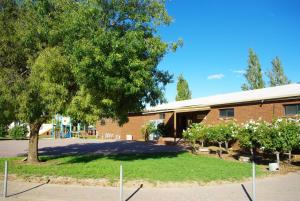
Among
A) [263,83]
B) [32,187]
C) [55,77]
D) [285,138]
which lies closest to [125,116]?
[55,77]

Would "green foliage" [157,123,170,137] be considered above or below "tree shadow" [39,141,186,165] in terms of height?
above

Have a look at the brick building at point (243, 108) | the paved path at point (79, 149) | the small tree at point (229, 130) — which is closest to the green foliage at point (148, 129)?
the brick building at point (243, 108)

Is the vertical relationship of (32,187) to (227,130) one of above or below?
below

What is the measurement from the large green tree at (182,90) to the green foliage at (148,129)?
22.4 m

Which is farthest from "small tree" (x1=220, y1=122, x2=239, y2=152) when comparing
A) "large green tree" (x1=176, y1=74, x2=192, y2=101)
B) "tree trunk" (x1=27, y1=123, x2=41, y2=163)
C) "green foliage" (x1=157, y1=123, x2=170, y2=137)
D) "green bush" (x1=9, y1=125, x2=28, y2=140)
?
"large green tree" (x1=176, y1=74, x2=192, y2=101)

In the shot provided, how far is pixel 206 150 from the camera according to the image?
2228 cm

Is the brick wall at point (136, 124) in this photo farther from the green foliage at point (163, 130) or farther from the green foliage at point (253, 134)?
the green foliage at point (253, 134)

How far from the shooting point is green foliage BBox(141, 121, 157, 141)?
3553 centimetres

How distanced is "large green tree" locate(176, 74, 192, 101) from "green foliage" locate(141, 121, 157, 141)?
73.5 feet

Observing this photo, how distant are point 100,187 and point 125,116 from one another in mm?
5771

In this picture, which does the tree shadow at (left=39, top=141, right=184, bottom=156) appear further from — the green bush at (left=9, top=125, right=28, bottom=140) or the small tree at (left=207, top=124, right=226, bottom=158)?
the green bush at (left=9, top=125, right=28, bottom=140)

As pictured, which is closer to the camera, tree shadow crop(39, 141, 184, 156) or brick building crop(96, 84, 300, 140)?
brick building crop(96, 84, 300, 140)

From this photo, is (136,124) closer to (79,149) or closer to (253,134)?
(79,149)

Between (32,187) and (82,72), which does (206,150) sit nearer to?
(82,72)
